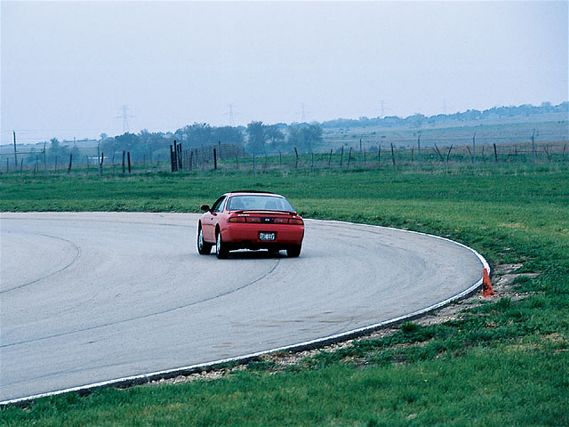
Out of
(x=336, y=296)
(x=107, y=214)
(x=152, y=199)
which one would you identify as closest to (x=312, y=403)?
(x=336, y=296)

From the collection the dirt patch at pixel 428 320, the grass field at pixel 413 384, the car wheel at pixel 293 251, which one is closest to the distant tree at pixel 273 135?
the car wheel at pixel 293 251

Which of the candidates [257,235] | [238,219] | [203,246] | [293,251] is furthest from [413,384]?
[203,246]

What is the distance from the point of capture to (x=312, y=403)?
29.7ft

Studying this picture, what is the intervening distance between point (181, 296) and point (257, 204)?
7.10m

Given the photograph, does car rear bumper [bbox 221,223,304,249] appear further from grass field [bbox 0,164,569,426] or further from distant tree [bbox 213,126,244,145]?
distant tree [bbox 213,126,244,145]

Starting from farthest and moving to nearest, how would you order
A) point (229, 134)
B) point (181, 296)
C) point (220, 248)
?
point (229, 134)
point (220, 248)
point (181, 296)

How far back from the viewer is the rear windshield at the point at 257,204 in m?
24.2

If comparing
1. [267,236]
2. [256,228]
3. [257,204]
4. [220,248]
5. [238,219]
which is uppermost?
[257,204]

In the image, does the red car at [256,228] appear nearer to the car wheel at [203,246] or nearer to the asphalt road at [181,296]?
the asphalt road at [181,296]

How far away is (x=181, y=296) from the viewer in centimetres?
1759

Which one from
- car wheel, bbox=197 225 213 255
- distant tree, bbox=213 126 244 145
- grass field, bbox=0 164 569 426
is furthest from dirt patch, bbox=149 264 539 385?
distant tree, bbox=213 126 244 145

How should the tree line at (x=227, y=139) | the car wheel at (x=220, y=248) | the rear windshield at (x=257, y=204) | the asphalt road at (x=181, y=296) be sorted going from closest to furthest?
the asphalt road at (x=181, y=296) < the car wheel at (x=220, y=248) < the rear windshield at (x=257, y=204) < the tree line at (x=227, y=139)

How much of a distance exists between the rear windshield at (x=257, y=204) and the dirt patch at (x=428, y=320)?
5498 mm

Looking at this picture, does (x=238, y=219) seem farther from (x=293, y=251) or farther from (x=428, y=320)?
(x=428, y=320)
